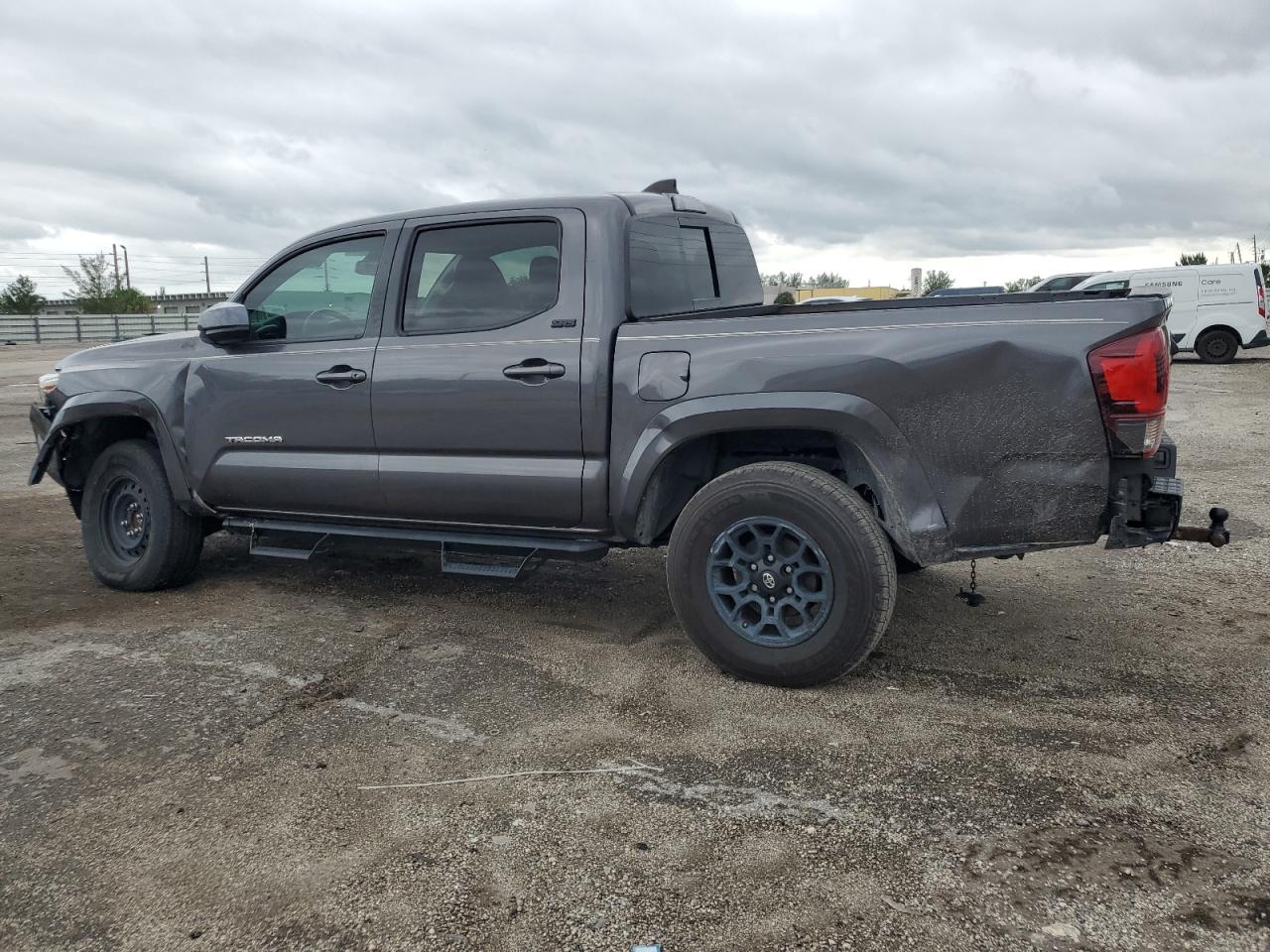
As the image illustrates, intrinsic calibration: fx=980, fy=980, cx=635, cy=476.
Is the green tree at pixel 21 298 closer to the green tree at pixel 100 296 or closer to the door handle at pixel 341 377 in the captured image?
the green tree at pixel 100 296

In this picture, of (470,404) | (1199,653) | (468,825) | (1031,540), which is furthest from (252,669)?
(1199,653)

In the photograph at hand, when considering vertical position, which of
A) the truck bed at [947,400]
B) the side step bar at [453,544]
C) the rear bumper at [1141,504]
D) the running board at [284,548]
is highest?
the truck bed at [947,400]

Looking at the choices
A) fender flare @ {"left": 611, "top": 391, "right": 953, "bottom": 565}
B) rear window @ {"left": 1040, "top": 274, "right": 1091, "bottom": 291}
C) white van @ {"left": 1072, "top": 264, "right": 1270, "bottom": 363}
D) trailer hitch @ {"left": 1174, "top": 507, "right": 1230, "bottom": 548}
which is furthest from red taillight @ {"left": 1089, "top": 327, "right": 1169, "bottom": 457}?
rear window @ {"left": 1040, "top": 274, "right": 1091, "bottom": 291}

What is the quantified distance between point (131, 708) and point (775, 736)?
2295mm

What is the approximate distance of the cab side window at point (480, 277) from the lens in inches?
161

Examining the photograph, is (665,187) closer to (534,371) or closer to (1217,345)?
(534,371)

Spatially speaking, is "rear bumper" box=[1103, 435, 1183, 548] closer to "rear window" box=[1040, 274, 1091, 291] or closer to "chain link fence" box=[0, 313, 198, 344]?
"rear window" box=[1040, 274, 1091, 291]

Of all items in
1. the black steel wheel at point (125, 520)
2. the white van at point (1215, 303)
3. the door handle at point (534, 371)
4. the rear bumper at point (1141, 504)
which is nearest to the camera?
the rear bumper at point (1141, 504)

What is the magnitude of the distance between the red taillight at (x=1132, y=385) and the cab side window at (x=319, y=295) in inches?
120

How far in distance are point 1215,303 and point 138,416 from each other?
59.9 ft

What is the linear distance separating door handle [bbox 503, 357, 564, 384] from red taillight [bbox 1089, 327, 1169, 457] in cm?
193

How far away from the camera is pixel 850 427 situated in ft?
11.2

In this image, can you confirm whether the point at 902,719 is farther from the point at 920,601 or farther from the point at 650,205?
the point at 650,205

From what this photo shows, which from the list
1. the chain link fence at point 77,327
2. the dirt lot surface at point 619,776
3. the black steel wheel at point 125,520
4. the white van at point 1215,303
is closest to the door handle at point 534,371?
the dirt lot surface at point 619,776
